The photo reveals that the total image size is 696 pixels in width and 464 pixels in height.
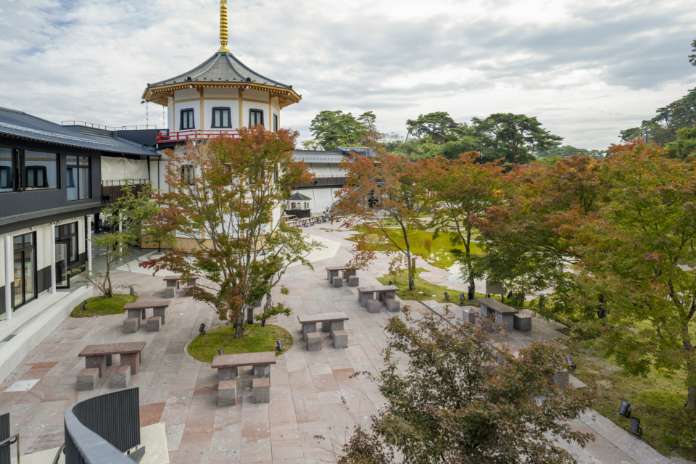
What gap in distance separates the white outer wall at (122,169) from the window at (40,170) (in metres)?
9.05

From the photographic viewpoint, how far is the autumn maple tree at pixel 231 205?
42.2 ft

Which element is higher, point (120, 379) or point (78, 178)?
point (78, 178)

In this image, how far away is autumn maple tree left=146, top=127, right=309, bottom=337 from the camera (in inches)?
506

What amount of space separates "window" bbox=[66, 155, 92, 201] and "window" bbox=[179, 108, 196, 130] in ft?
24.4

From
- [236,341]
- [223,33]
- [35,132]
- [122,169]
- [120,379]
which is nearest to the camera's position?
[120,379]

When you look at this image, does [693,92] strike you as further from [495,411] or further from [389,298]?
[495,411]

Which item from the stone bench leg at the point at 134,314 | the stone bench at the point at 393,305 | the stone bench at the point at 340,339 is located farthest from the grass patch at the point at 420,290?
the stone bench leg at the point at 134,314

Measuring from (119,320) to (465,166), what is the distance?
14.2m

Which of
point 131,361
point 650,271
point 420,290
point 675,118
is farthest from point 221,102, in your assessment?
point 675,118

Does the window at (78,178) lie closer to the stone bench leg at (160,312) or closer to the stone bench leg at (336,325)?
the stone bench leg at (160,312)

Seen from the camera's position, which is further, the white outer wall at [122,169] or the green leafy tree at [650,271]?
the white outer wall at [122,169]

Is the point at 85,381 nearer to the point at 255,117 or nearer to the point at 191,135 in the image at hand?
the point at 191,135

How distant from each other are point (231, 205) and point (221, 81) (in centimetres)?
1553

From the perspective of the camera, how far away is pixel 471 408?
4641 millimetres
